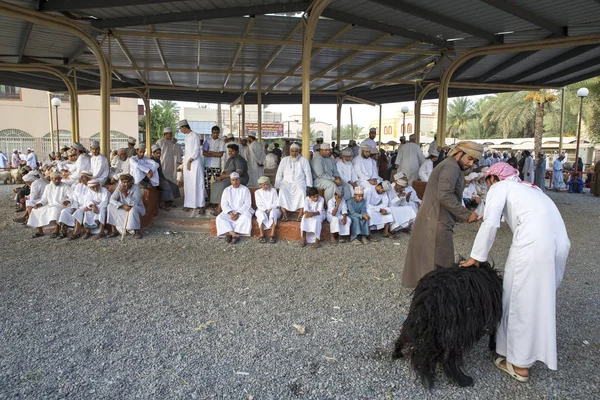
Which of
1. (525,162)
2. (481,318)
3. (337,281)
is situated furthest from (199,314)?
(525,162)

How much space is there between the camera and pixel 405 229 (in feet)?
24.6

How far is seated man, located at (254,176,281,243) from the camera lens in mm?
6848

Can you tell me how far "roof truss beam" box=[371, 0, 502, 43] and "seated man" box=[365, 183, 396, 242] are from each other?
2952 millimetres

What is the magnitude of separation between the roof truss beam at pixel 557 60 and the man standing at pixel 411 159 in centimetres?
403

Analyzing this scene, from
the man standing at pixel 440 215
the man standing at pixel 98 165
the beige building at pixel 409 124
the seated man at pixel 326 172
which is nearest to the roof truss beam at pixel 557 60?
the seated man at pixel 326 172

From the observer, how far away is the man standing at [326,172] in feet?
23.3

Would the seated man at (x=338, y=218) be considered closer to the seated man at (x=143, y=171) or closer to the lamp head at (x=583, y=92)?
the seated man at (x=143, y=171)

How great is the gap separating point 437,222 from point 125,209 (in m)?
5.23

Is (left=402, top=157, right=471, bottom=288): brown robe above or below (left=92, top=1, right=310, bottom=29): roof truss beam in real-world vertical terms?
below

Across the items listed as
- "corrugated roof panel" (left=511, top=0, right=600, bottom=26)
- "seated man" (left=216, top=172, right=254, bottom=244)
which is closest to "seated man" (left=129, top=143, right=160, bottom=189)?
"seated man" (left=216, top=172, right=254, bottom=244)

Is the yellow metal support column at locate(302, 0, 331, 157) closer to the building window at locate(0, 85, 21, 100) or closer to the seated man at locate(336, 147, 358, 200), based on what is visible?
the seated man at locate(336, 147, 358, 200)

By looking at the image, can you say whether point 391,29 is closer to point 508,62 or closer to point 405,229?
point 405,229

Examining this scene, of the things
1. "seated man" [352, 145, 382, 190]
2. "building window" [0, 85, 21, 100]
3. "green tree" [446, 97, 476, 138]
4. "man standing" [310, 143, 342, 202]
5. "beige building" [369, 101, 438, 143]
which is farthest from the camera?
"beige building" [369, 101, 438, 143]

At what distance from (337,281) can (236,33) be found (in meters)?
6.30
